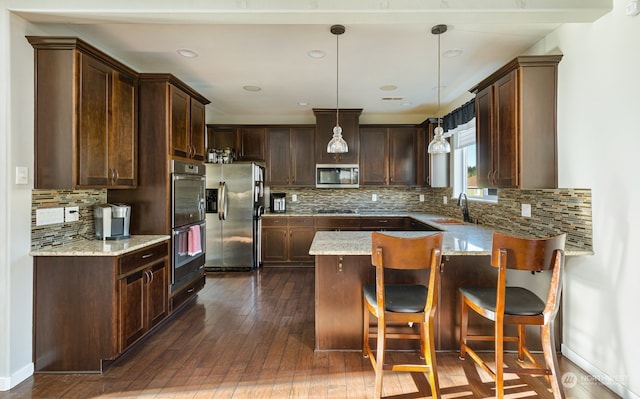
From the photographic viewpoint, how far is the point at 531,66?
249 centimetres

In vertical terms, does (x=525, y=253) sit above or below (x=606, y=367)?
above

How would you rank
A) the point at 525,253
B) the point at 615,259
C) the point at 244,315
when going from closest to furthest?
the point at 525,253, the point at 615,259, the point at 244,315

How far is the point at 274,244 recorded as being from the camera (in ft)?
17.1

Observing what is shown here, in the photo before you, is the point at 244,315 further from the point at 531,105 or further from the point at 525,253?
the point at 531,105

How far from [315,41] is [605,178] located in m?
2.34

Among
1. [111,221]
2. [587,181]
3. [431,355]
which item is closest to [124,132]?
[111,221]

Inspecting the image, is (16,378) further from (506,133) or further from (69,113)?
(506,133)

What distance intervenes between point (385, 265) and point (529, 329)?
1.47m

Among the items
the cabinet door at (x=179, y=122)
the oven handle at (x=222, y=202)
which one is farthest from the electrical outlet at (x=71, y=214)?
the oven handle at (x=222, y=202)

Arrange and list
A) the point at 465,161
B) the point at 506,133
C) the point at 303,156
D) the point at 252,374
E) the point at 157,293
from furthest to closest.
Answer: the point at 303,156 < the point at 465,161 < the point at 157,293 < the point at 506,133 < the point at 252,374

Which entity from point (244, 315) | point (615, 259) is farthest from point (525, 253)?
point (244, 315)

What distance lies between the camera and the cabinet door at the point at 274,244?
520 cm

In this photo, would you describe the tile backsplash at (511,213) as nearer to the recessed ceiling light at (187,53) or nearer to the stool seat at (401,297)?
the stool seat at (401,297)

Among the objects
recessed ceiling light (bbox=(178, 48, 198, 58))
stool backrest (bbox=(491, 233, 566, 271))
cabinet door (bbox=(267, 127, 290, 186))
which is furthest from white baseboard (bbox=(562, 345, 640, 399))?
cabinet door (bbox=(267, 127, 290, 186))
